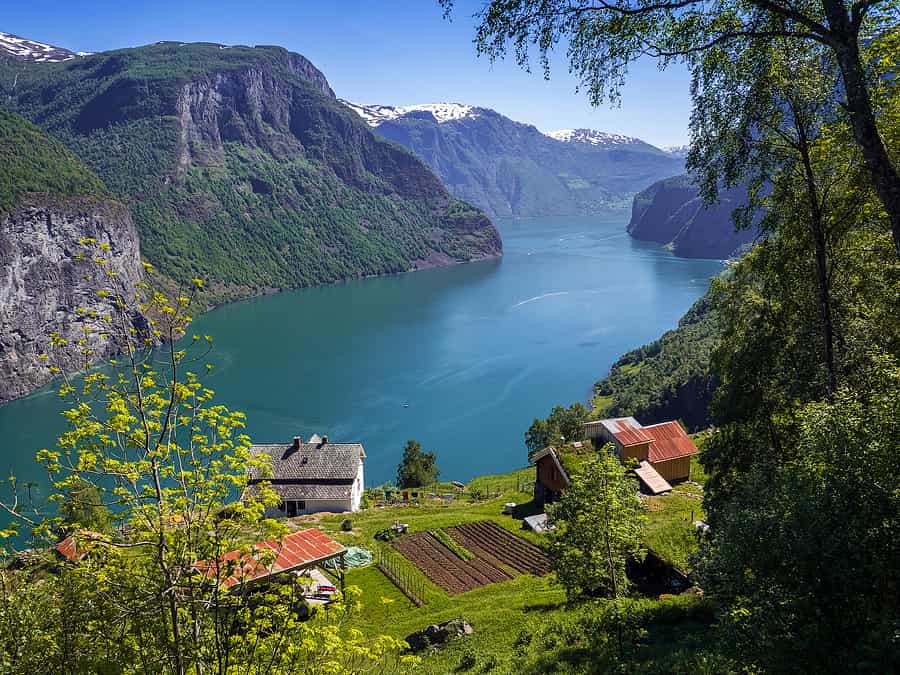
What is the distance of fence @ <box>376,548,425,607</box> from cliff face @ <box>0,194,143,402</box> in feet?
286

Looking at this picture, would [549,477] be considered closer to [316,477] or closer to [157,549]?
[316,477]

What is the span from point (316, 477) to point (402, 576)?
19.0m

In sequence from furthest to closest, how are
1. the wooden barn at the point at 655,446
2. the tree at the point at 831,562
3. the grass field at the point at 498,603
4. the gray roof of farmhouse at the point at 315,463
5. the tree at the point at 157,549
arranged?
the gray roof of farmhouse at the point at 315,463 → the wooden barn at the point at 655,446 → the grass field at the point at 498,603 → the tree at the point at 157,549 → the tree at the point at 831,562

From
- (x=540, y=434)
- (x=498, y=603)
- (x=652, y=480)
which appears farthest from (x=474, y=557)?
(x=540, y=434)

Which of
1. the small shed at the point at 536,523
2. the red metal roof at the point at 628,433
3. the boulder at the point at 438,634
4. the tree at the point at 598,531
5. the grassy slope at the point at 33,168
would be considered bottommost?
the small shed at the point at 536,523

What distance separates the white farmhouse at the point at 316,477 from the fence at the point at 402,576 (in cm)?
1298

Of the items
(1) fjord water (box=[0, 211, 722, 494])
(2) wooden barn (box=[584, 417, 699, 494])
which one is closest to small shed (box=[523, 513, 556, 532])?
(2) wooden barn (box=[584, 417, 699, 494])

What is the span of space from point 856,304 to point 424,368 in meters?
93.5

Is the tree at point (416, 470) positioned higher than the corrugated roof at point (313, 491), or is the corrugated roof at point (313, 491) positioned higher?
the corrugated roof at point (313, 491)

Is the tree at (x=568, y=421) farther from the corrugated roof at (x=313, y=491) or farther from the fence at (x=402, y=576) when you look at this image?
Result: the fence at (x=402, y=576)

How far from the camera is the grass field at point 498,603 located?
14883mm

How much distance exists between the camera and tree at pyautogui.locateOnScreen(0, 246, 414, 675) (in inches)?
286

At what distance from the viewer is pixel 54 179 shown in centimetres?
13512

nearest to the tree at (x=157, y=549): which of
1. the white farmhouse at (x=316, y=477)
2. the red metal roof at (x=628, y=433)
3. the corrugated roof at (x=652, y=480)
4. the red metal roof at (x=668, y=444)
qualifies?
the corrugated roof at (x=652, y=480)
